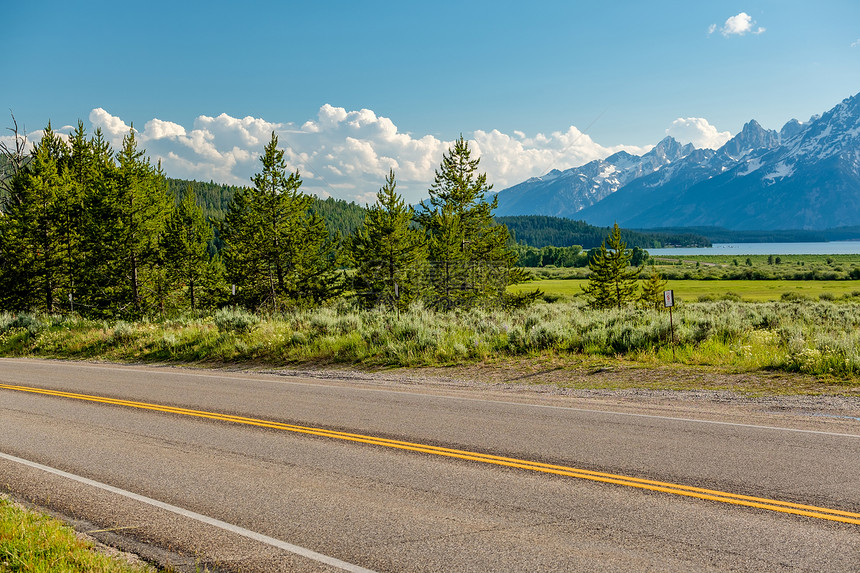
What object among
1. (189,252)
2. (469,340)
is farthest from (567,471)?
(189,252)

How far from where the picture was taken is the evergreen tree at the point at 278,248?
3956 centimetres

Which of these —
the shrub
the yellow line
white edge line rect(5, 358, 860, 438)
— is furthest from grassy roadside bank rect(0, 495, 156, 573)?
the shrub

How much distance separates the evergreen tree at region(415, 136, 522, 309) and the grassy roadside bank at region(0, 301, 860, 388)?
75.1 feet

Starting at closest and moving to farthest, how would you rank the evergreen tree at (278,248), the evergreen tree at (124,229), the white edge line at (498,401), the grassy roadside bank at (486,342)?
1. the white edge line at (498,401)
2. the grassy roadside bank at (486,342)
3. the evergreen tree at (124,229)
4. the evergreen tree at (278,248)

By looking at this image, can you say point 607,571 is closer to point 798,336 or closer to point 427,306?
point 798,336

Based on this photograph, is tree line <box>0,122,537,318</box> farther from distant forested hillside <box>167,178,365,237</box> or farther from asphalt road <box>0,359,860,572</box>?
distant forested hillside <box>167,178,365,237</box>

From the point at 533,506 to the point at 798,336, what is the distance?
38.1 ft

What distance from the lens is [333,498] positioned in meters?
6.20

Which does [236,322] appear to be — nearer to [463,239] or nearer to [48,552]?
[48,552]

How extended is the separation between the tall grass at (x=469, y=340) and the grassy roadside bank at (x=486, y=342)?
0.03 meters

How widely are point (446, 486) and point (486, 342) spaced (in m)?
10.7

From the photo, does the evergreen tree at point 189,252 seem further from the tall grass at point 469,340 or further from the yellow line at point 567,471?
the yellow line at point 567,471

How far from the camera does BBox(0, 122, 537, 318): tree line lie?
3694 centimetres

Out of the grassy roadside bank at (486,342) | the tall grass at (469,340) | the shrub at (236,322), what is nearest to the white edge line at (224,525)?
the grassy roadside bank at (486,342)
